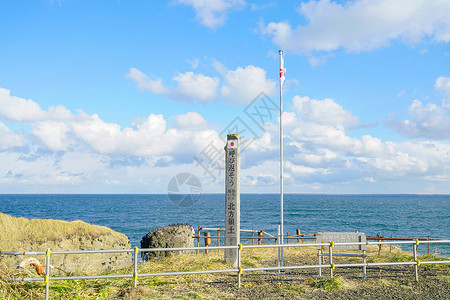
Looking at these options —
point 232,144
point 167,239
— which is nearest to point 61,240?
point 167,239

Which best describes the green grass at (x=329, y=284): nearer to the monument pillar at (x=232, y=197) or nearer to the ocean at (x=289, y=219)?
the monument pillar at (x=232, y=197)

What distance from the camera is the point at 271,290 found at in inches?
346

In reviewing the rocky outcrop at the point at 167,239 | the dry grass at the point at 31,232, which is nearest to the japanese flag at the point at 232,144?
the rocky outcrop at the point at 167,239

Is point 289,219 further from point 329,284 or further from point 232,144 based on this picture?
point 329,284

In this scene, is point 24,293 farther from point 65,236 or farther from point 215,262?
point 65,236

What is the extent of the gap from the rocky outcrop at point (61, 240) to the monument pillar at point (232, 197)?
7.49 m

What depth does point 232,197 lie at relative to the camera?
1159 centimetres

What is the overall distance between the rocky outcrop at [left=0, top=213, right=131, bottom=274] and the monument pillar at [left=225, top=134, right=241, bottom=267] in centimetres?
749

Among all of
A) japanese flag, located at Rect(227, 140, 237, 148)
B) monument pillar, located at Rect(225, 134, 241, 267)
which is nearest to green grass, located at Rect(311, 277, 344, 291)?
monument pillar, located at Rect(225, 134, 241, 267)

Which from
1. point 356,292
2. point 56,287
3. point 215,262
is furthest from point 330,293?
point 56,287

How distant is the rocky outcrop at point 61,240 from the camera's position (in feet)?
54.3

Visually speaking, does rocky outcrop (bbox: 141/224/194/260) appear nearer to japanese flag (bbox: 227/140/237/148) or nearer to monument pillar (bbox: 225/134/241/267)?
monument pillar (bbox: 225/134/241/267)

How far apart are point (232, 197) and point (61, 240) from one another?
11.1 m

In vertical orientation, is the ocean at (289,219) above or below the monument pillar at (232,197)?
below
